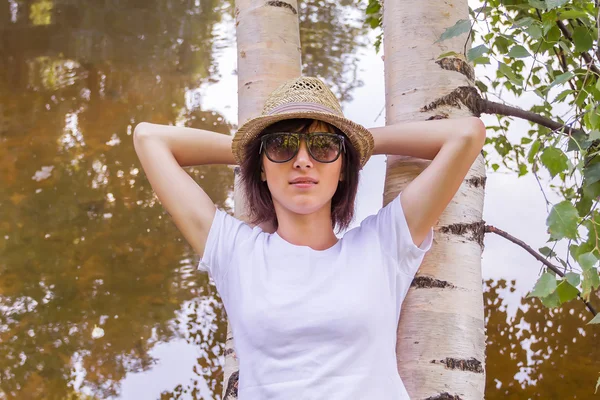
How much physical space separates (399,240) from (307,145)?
7.7 inches

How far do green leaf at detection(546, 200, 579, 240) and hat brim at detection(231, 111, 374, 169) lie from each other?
29 centimetres

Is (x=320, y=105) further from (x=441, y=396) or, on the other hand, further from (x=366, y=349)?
(x=441, y=396)

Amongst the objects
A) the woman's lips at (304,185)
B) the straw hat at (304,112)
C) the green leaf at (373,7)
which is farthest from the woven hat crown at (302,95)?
the green leaf at (373,7)

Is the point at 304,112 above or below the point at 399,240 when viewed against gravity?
above

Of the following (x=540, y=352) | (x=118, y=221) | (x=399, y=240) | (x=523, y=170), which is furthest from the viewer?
(x=118, y=221)

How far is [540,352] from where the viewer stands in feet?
12.6

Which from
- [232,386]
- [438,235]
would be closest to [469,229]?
[438,235]

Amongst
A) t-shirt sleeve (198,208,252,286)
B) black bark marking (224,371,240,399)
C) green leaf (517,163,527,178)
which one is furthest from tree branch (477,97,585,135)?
green leaf (517,163,527,178)

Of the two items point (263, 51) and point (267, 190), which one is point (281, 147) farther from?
point (263, 51)

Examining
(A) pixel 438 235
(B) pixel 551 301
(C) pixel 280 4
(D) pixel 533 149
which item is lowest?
(B) pixel 551 301

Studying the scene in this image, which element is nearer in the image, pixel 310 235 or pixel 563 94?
pixel 563 94

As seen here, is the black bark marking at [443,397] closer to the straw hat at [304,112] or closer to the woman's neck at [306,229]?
the woman's neck at [306,229]

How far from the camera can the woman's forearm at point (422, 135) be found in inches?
38.8

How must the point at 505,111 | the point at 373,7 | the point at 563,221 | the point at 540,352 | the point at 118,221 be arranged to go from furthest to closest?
1. the point at 118,221
2. the point at 540,352
3. the point at 373,7
4. the point at 505,111
5. the point at 563,221
